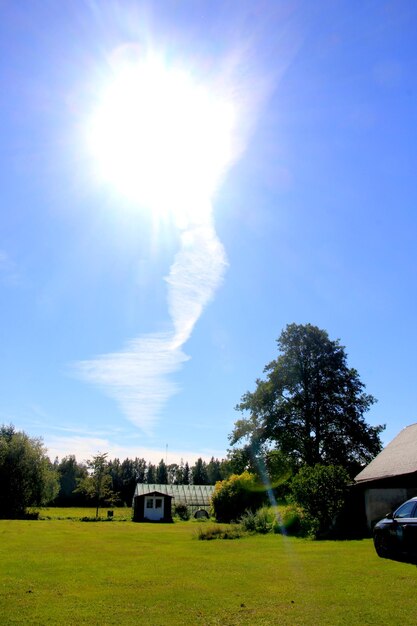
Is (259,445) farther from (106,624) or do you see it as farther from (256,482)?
(106,624)

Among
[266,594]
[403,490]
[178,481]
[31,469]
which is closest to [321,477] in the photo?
[403,490]

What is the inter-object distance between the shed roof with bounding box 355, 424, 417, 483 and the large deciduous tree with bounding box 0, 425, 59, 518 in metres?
39.0

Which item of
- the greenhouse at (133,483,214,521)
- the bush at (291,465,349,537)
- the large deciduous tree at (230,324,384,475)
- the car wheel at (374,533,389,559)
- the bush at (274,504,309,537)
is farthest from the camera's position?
the greenhouse at (133,483,214,521)

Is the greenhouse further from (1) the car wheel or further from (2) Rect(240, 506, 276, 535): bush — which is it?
(1) the car wheel

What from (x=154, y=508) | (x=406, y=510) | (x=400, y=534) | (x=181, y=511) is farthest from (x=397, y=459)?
(x=181, y=511)

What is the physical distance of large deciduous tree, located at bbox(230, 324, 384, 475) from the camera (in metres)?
41.2

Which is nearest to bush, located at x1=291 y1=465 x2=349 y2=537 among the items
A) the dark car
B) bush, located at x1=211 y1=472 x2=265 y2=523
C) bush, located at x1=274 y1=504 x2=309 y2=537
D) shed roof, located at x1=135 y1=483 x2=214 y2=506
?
bush, located at x1=274 y1=504 x2=309 y2=537

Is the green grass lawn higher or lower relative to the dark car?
lower

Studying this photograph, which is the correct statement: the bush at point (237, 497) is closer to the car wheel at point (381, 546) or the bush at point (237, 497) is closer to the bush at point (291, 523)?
the bush at point (291, 523)


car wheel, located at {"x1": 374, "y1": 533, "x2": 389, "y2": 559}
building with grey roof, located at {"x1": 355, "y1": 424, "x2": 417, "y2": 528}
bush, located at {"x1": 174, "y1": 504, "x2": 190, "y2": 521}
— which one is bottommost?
car wheel, located at {"x1": 374, "y1": 533, "x2": 389, "y2": 559}

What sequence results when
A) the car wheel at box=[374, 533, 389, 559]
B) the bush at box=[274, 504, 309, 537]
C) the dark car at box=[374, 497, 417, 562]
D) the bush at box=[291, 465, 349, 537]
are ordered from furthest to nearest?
1. the bush at box=[274, 504, 309, 537]
2. the bush at box=[291, 465, 349, 537]
3. the car wheel at box=[374, 533, 389, 559]
4. the dark car at box=[374, 497, 417, 562]

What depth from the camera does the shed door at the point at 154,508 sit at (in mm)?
56188

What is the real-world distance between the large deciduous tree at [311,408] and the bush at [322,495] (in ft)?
49.0

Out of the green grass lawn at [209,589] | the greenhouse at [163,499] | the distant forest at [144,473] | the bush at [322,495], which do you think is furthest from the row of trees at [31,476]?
the distant forest at [144,473]
